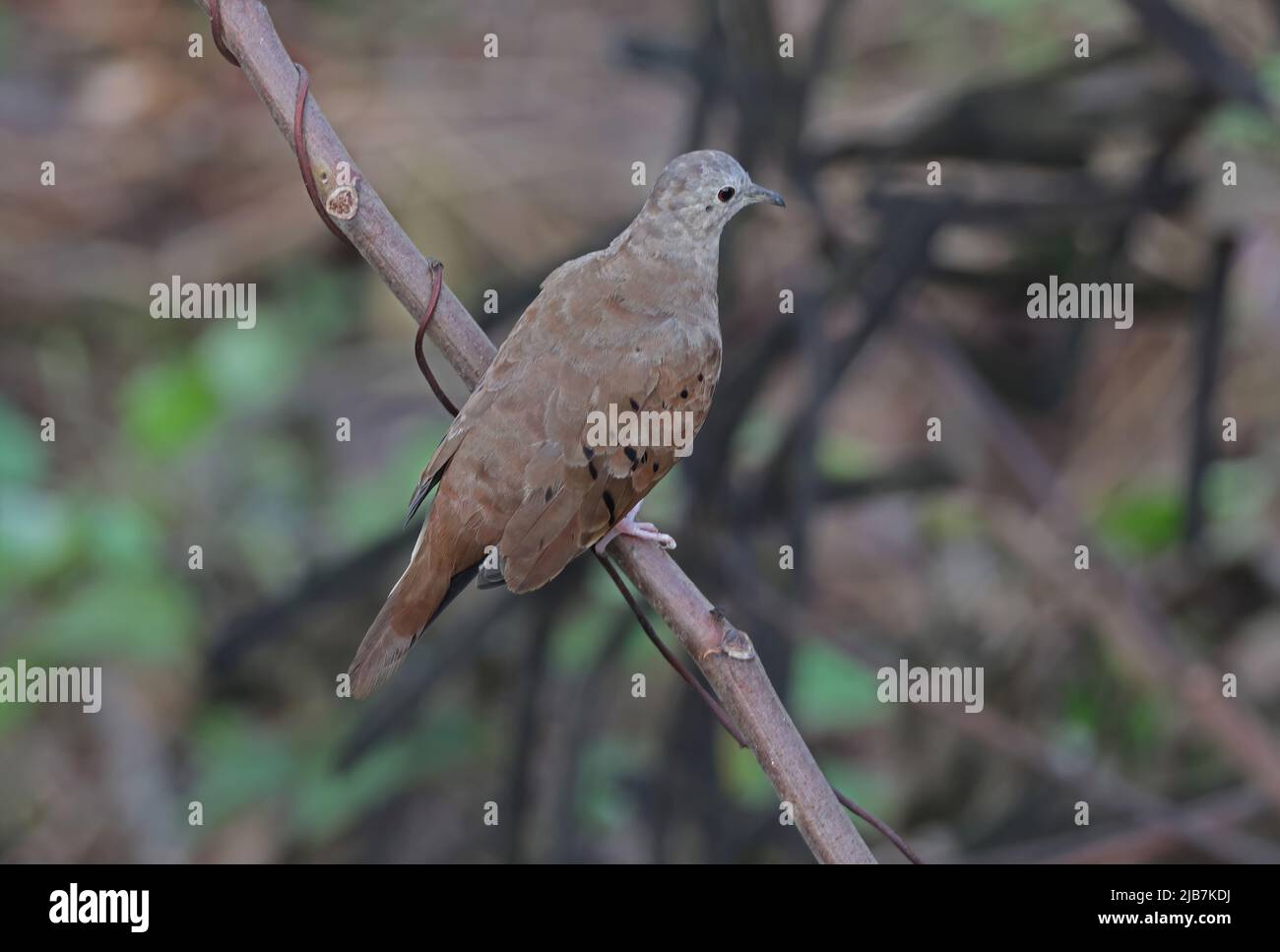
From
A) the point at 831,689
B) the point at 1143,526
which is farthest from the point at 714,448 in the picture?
the point at 1143,526

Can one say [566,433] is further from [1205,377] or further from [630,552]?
[1205,377]

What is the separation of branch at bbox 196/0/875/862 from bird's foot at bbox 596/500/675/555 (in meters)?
0.02

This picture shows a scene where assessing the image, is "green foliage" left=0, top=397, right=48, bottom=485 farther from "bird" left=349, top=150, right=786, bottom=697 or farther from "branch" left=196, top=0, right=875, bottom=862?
"branch" left=196, top=0, right=875, bottom=862

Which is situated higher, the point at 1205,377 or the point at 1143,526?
the point at 1205,377

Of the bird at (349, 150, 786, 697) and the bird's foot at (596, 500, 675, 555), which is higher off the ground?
the bird at (349, 150, 786, 697)

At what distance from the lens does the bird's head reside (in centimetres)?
249

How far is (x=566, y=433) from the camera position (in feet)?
7.75

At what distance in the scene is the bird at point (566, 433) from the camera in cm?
231

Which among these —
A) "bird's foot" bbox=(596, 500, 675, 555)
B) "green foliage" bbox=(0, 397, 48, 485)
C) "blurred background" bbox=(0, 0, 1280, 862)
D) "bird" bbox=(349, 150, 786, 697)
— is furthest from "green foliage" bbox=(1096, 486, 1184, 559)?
"green foliage" bbox=(0, 397, 48, 485)

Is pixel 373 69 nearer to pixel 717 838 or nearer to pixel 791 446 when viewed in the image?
pixel 791 446

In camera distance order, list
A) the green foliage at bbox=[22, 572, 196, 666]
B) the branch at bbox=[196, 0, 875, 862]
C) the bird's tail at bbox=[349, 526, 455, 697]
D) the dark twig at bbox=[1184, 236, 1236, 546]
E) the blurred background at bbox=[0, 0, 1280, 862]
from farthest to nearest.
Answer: the green foliage at bbox=[22, 572, 196, 666]
the dark twig at bbox=[1184, 236, 1236, 546]
the blurred background at bbox=[0, 0, 1280, 862]
the bird's tail at bbox=[349, 526, 455, 697]
the branch at bbox=[196, 0, 875, 862]

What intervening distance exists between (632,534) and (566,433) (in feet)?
0.72

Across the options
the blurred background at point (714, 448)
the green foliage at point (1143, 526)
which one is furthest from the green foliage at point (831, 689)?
the green foliage at point (1143, 526)
